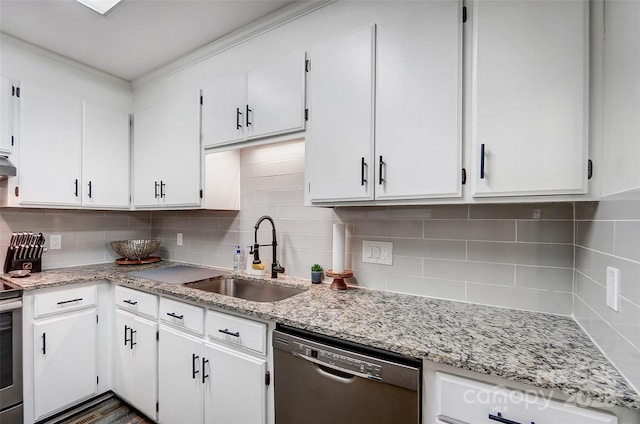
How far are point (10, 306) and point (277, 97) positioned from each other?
1.94 m

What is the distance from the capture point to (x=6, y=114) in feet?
6.32

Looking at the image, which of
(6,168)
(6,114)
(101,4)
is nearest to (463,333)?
(101,4)

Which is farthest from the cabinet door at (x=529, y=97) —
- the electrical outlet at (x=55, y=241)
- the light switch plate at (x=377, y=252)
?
the electrical outlet at (x=55, y=241)

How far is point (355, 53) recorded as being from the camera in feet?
4.69

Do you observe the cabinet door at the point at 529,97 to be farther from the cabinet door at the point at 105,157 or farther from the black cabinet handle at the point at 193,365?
the cabinet door at the point at 105,157

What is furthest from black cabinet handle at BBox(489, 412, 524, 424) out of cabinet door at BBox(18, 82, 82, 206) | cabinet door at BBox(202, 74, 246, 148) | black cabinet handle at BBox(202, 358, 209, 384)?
cabinet door at BBox(18, 82, 82, 206)

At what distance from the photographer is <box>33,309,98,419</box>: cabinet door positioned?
5.92 ft

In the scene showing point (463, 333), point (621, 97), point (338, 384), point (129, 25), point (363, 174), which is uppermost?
point (129, 25)

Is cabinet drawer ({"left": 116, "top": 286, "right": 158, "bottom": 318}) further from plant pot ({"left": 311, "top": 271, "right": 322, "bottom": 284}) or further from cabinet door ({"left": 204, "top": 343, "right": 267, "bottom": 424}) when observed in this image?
plant pot ({"left": 311, "top": 271, "right": 322, "bottom": 284})

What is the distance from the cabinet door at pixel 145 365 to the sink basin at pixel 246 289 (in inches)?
14.4

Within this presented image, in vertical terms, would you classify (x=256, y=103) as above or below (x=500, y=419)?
above

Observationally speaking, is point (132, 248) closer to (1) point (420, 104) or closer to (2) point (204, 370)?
(2) point (204, 370)

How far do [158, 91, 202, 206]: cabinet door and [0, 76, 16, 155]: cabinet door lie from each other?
0.89 meters

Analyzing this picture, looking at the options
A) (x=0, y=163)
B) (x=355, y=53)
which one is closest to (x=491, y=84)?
(x=355, y=53)
